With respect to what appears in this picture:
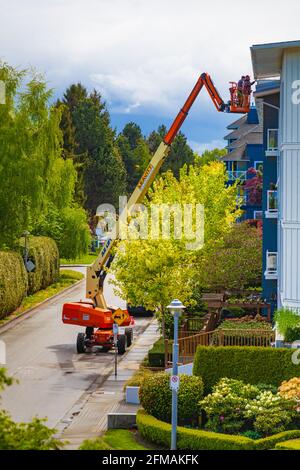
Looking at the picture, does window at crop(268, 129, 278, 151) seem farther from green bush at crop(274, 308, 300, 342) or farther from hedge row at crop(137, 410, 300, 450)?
hedge row at crop(137, 410, 300, 450)

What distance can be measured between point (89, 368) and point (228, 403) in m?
11.8

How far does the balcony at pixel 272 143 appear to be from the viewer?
131 ft

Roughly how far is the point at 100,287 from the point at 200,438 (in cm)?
1797

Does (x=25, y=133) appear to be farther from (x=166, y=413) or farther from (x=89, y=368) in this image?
(x=166, y=413)

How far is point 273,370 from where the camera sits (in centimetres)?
2727

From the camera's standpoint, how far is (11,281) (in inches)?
1953

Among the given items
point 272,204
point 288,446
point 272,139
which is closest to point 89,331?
point 272,204

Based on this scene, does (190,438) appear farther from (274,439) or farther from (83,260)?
(83,260)

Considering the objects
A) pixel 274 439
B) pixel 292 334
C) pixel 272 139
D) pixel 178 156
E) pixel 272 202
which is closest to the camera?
pixel 274 439

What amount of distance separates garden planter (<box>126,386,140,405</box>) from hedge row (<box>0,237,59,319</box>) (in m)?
18.7

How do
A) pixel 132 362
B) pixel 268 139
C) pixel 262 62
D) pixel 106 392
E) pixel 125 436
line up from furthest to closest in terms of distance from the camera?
pixel 268 139 < pixel 132 362 < pixel 262 62 < pixel 106 392 < pixel 125 436

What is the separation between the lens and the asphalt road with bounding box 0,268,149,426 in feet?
97.2
